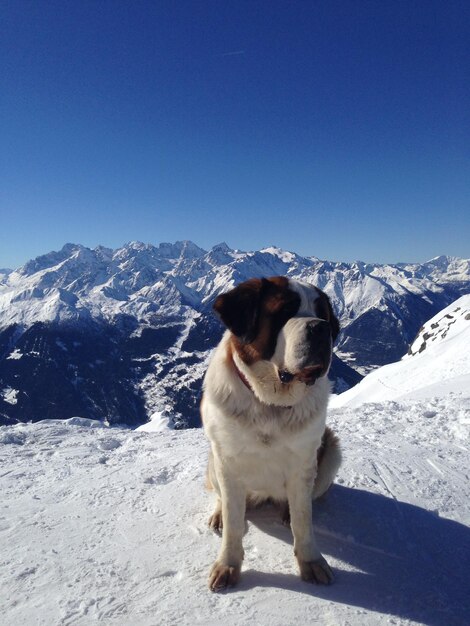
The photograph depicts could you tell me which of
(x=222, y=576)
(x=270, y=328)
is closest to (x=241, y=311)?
(x=270, y=328)

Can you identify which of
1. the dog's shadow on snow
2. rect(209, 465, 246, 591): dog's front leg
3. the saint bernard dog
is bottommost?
the dog's shadow on snow

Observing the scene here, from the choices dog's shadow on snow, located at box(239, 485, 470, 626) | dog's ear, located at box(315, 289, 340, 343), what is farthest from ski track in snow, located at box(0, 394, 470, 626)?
dog's ear, located at box(315, 289, 340, 343)

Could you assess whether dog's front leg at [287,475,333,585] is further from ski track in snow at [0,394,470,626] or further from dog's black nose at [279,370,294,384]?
dog's black nose at [279,370,294,384]

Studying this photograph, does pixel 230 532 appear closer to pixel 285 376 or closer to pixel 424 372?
pixel 285 376

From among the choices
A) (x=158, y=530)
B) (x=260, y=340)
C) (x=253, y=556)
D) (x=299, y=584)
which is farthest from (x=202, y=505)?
(x=260, y=340)

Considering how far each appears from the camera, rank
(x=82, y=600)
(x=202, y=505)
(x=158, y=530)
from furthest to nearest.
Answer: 1. (x=202, y=505)
2. (x=158, y=530)
3. (x=82, y=600)

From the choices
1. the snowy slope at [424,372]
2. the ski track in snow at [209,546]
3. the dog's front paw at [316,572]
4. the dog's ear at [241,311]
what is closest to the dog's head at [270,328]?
the dog's ear at [241,311]

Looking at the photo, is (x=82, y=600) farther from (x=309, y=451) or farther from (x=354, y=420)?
(x=354, y=420)
